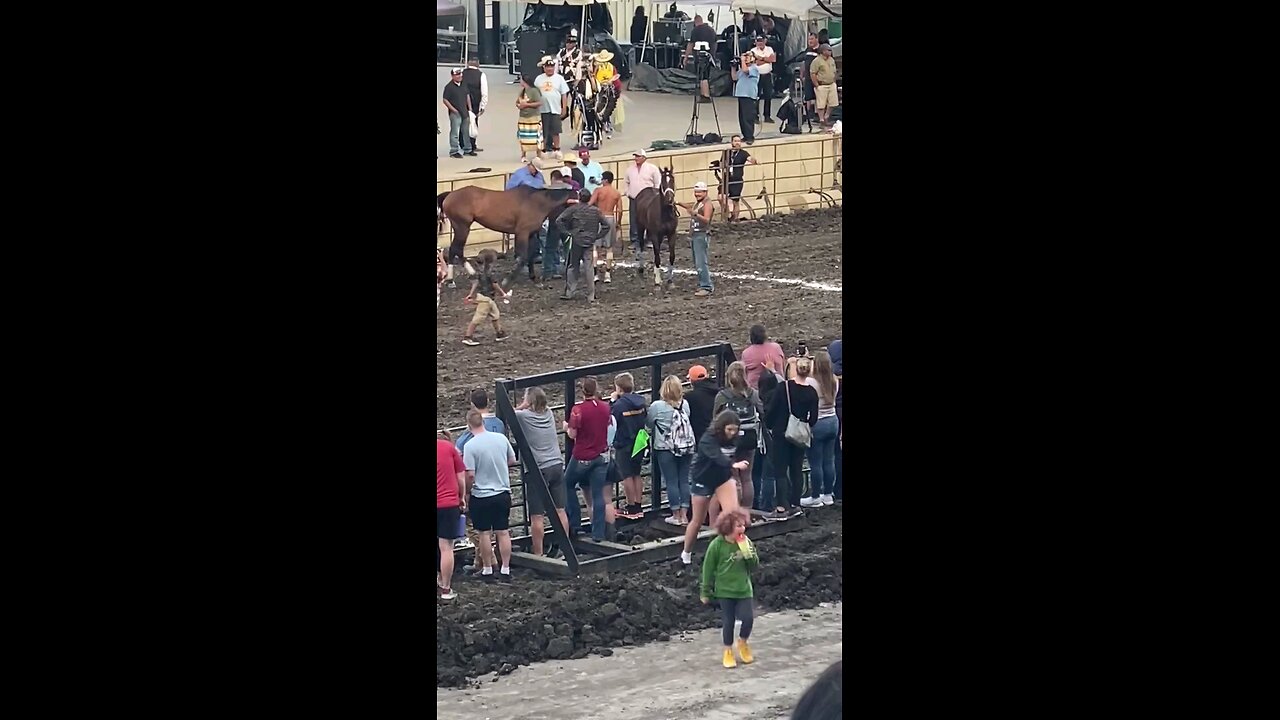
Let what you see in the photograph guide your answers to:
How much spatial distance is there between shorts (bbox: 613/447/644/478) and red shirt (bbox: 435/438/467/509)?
49.1 inches

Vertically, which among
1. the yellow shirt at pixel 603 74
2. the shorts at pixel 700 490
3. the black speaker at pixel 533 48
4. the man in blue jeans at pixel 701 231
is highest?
the black speaker at pixel 533 48

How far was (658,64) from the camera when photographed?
721 inches

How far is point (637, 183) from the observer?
16500 millimetres

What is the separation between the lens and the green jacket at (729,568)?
12.5 metres

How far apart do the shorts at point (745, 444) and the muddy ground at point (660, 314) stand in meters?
1.09

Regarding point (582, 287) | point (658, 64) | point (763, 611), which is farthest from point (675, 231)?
point (763, 611)

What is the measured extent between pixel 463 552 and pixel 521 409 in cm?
111

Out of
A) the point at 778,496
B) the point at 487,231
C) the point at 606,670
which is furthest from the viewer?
the point at 487,231

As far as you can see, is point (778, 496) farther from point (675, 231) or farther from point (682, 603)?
point (675, 231)

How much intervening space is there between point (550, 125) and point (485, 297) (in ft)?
5.92

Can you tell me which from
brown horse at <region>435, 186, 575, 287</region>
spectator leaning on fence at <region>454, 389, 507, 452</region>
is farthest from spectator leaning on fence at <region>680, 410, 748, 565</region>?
brown horse at <region>435, 186, 575, 287</region>

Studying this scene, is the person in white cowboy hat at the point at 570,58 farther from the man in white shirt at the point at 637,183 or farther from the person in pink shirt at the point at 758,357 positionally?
the person in pink shirt at the point at 758,357

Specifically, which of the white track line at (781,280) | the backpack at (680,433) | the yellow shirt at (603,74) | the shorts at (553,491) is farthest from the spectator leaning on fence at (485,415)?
the yellow shirt at (603,74)

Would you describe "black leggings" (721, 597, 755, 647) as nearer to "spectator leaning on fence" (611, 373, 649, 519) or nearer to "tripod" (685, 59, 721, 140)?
"spectator leaning on fence" (611, 373, 649, 519)
